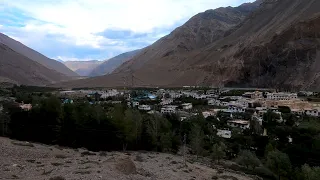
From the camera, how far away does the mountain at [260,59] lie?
390 ft

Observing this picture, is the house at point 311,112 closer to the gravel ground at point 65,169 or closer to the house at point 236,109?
the house at point 236,109

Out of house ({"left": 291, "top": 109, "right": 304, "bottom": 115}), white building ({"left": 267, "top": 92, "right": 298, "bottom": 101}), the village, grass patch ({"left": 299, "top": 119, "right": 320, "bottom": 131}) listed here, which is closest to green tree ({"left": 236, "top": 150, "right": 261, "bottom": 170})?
the village

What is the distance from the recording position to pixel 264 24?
163 m

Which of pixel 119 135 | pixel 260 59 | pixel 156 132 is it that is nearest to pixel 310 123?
pixel 156 132

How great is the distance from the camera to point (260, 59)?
130 meters

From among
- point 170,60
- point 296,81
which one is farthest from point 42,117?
point 170,60

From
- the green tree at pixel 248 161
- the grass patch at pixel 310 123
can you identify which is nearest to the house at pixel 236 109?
the grass patch at pixel 310 123

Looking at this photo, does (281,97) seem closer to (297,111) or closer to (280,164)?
(297,111)

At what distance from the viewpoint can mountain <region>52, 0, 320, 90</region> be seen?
390 feet

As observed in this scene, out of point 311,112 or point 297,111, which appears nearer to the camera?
point 311,112

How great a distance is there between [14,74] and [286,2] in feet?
433

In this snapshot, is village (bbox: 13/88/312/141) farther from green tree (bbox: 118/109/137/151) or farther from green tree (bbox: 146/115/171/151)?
green tree (bbox: 118/109/137/151)

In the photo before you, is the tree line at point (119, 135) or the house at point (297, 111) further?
the house at point (297, 111)

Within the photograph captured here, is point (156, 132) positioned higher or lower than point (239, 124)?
higher
